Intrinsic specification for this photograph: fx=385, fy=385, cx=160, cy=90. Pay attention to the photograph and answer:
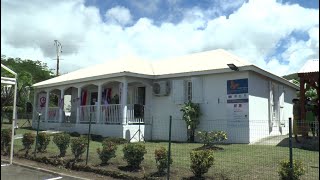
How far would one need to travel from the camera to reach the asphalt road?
10492mm

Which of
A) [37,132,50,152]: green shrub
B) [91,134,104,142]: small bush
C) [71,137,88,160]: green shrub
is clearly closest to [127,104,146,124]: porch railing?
[91,134,104,142]: small bush

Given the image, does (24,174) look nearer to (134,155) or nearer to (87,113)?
(134,155)

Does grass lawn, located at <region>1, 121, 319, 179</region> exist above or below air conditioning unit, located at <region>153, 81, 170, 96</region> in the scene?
below

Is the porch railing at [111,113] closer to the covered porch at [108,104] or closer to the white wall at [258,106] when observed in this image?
the covered porch at [108,104]

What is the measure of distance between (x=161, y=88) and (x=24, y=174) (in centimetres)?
931

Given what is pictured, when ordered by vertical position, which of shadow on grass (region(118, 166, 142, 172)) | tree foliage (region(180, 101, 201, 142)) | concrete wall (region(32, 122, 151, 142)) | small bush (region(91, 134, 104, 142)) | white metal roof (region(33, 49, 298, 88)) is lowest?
shadow on grass (region(118, 166, 142, 172))

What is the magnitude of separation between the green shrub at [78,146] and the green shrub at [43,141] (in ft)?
6.77

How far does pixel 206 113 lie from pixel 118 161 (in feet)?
22.7

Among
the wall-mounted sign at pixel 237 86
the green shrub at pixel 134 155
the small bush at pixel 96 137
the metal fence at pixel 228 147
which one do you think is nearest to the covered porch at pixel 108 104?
the metal fence at pixel 228 147

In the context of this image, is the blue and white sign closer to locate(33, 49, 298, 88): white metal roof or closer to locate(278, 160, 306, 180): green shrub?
locate(33, 49, 298, 88): white metal roof

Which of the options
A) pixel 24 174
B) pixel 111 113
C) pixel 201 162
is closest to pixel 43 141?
pixel 24 174

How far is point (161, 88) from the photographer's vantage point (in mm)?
19109

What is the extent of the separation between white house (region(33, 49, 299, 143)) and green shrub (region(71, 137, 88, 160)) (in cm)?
531

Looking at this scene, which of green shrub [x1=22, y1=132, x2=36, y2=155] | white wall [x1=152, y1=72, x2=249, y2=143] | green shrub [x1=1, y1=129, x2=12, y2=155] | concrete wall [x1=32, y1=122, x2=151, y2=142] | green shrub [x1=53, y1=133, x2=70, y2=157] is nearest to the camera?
green shrub [x1=53, y1=133, x2=70, y2=157]
